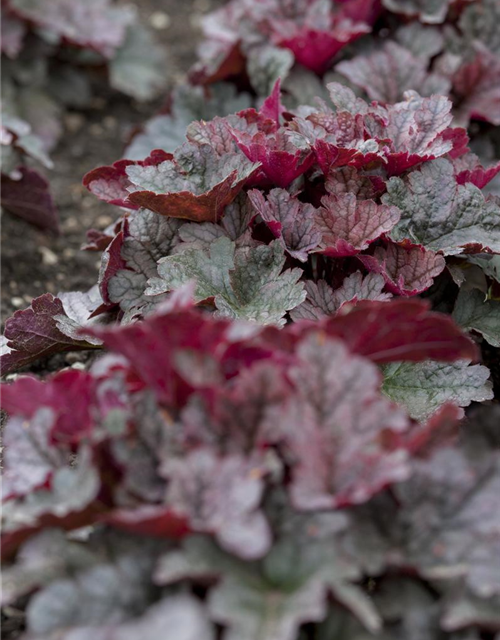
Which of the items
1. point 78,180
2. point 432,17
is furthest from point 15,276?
point 432,17

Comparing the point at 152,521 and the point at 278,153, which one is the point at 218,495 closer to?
the point at 152,521

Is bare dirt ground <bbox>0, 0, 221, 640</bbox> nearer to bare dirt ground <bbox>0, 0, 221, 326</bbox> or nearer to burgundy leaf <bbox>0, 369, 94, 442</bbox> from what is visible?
bare dirt ground <bbox>0, 0, 221, 326</bbox>

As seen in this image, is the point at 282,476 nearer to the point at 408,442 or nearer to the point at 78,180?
the point at 408,442

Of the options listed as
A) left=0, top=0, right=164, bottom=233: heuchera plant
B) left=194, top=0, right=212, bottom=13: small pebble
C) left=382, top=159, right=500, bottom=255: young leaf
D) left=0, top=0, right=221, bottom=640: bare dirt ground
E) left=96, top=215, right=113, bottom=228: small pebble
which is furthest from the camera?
left=194, top=0, right=212, bottom=13: small pebble

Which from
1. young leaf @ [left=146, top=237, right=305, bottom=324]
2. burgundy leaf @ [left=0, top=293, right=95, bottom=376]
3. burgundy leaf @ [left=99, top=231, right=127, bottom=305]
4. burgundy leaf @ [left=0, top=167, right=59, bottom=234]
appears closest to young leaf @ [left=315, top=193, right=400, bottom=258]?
young leaf @ [left=146, top=237, right=305, bottom=324]

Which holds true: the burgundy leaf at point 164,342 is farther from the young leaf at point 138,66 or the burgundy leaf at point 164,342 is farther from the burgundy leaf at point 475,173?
the young leaf at point 138,66

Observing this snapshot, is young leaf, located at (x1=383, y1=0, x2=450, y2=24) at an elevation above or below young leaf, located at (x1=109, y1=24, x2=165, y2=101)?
above
